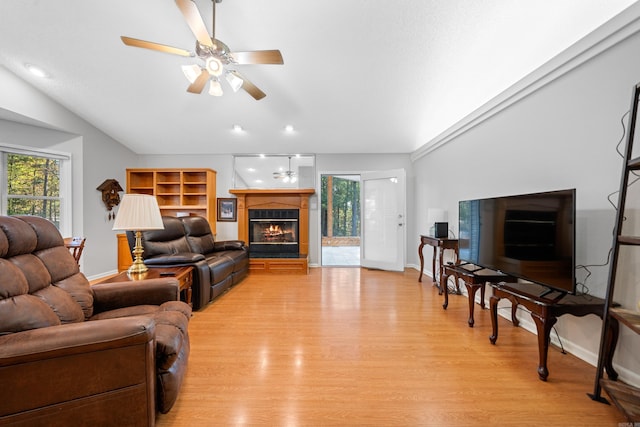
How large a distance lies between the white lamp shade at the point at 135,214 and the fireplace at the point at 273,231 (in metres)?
2.90

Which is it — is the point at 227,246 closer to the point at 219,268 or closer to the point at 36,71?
the point at 219,268

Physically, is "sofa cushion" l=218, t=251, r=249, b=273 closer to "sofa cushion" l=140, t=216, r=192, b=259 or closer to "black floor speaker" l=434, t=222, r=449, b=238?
"sofa cushion" l=140, t=216, r=192, b=259

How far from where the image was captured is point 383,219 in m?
4.86

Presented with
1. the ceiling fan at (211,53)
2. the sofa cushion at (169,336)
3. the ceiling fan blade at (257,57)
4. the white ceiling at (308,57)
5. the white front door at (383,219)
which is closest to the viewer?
the sofa cushion at (169,336)

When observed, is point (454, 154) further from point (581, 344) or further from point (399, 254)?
point (581, 344)

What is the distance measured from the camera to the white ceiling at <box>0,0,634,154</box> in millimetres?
2197

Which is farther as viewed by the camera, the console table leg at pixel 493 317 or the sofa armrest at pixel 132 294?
the console table leg at pixel 493 317

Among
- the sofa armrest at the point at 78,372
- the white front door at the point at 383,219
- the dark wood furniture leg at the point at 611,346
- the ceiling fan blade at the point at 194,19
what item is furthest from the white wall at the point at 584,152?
the ceiling fan blade at the point at 194,19

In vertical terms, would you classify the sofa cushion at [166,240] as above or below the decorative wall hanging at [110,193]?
below

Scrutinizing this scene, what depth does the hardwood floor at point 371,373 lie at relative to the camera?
1.41 meters

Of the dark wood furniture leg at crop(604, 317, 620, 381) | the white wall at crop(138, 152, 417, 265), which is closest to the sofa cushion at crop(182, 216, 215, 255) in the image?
the white wall at crop(138, 152, 417, 265)

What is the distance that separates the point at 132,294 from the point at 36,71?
3.50 meters

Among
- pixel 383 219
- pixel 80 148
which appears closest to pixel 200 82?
pixel 80 148

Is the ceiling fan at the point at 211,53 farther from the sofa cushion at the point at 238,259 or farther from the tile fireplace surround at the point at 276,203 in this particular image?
the tile fireplace surround at the point at 276,203
